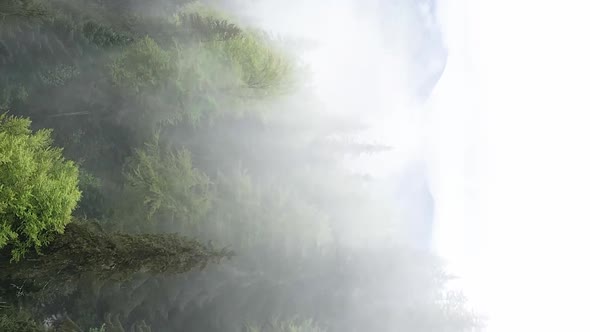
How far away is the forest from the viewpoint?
14859 mm

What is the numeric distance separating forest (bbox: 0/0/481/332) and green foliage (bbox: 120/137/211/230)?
0.08m

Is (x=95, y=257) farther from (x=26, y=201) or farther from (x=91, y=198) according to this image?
(x=91, y=198)

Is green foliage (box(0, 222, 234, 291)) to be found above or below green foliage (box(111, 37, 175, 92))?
below

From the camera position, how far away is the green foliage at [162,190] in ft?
77.5

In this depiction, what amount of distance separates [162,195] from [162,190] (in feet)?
1.49

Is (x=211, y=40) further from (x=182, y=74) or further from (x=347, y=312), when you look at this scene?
(x=347, y=312)

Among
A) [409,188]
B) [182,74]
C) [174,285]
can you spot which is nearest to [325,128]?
[182,74]

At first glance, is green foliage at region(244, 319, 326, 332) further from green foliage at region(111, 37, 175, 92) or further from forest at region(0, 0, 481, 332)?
green foliage at region(111, 37, 175, 92)

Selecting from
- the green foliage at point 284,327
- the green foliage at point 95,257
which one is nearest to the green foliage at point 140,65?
the green foliage at point 95,257

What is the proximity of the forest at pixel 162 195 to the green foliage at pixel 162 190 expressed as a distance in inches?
3.2

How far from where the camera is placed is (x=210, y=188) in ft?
89.7

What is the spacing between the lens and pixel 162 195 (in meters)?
23.7

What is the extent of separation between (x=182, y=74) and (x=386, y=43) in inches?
2019

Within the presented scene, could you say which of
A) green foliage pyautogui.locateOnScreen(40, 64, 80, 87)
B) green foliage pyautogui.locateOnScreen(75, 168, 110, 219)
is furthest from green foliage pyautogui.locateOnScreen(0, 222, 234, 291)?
green foliage pyautogui.locateOnScreen(40, 64, 80, 87)
